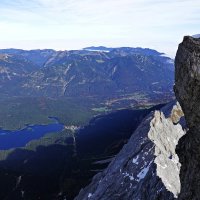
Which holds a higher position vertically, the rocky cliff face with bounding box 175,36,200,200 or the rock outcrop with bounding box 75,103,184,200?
the rocky cliff face with bounding box 175,36,200,200

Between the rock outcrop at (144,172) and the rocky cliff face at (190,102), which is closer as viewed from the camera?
the rocky cliff face at (190,102)

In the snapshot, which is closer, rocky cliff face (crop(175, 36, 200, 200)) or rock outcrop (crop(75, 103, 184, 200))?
rocky cliff face (crop(175, 36, 200, 200))

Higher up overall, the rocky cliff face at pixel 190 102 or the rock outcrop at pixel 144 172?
the rocky cliff face at pixel 190 102

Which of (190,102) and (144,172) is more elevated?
(190,102)

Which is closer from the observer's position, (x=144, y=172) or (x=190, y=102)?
(x=190, y=102)
